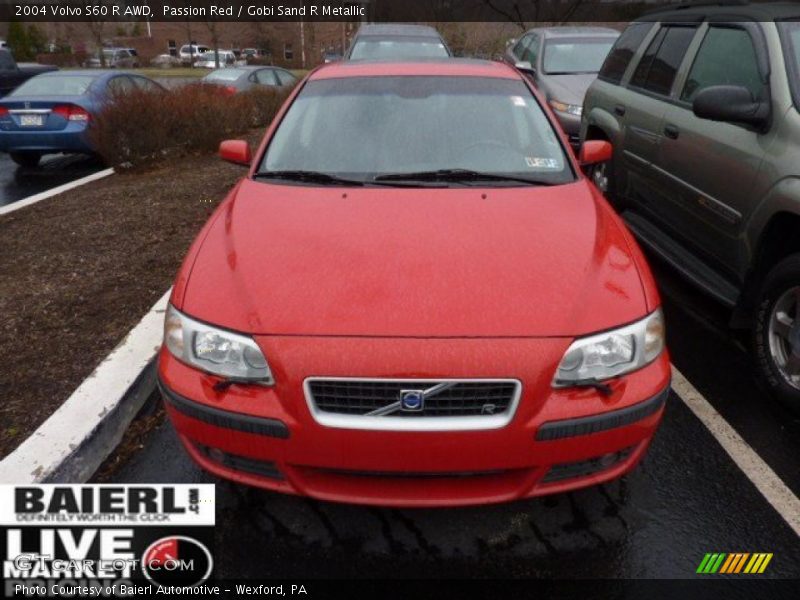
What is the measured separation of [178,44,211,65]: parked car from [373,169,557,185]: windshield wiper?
179ft

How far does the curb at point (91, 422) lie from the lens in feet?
8.65

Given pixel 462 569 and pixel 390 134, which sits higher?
pixel 390 134

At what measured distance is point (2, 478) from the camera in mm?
2564

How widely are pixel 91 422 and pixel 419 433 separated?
1649mm

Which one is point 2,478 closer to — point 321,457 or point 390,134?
point 321,457

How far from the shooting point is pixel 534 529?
254cm

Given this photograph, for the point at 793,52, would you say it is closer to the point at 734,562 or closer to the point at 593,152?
the point at 593,152

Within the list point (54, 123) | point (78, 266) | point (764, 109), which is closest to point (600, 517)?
point (764, 109)

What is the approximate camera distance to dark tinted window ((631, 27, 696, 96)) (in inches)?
184

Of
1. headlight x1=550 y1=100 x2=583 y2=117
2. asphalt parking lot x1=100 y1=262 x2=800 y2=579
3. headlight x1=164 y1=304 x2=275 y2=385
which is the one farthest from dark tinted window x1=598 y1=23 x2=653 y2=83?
headlight x1=164 y1=304 x2=275 y2=385

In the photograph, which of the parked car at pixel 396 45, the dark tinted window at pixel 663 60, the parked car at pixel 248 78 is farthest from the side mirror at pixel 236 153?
the parked car at pixel 248 78

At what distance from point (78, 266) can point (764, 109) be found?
15.5 ft

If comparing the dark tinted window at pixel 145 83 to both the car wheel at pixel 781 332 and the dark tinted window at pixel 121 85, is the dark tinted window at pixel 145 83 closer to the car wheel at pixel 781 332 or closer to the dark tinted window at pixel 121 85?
the dark tinted window at pixel 121 85

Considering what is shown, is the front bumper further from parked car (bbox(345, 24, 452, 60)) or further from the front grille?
parked car (bbox(345, 24, 452, 60))
